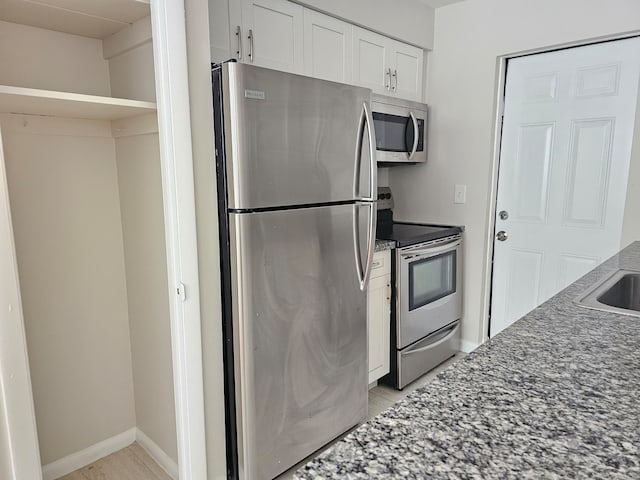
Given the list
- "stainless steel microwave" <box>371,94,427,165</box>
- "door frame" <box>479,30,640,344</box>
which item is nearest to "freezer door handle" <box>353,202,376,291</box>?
"stainless steel microwave" <box>371,94,427,165</box>

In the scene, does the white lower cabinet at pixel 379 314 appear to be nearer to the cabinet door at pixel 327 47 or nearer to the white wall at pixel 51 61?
the cabinet door at pixel 327 47

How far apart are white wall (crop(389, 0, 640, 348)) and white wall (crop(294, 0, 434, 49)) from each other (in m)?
0.15

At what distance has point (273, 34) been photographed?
2092mm

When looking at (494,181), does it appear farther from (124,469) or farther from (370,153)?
(124,469)

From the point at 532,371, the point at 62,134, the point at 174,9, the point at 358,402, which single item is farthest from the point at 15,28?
the point at 358,402

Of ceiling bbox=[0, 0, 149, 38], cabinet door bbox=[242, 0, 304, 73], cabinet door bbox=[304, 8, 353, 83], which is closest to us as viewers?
ceiling bbox=[0, 0, 149, 38]

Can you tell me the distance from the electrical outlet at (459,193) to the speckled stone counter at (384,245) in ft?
2.80

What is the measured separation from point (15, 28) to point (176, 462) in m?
Answer: 1.86

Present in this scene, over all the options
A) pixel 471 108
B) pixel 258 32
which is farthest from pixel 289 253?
pixel 471 108

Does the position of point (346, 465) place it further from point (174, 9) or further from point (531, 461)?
point (174, 9)

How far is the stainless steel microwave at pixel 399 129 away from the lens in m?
2.67

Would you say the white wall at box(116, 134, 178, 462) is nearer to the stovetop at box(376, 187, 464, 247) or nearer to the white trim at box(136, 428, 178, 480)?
the white trim at box(136, 428, 178, 480)

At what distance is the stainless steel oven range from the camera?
259 centimetres

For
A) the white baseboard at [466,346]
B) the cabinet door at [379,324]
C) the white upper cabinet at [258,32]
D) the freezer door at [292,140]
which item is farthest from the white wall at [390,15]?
the white baseboard at [466,346]
